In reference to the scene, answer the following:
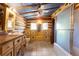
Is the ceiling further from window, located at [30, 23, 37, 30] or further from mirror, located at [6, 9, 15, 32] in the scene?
mirror, located at [6, 9, 15, 32]

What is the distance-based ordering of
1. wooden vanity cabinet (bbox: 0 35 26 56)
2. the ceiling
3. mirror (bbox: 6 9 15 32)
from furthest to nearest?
mirror (bbox: 6 9 15 32) < the ceiling < wooden vanity cabinet (bbox: 0 35 26 56)

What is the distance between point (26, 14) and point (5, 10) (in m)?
0.52

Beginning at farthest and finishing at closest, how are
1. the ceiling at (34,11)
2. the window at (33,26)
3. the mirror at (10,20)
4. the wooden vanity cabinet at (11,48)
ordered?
the mirror at (10,20)
the window at (33,26)
the ceiling at (34,11)
the wooden vanity cabinet at (11,48)

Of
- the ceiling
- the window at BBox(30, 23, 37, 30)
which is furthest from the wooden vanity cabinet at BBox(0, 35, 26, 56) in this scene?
the ceiling

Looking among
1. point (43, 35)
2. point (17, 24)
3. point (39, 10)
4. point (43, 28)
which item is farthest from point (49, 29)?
point (17, 24)

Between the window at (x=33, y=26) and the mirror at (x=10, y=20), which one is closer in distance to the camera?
the window at (x=33, y=26)

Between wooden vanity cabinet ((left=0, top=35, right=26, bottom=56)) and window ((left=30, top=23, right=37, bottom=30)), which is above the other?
window ((left=30, top=23, right=37, bottom=30))

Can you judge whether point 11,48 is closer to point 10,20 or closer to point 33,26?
point 33,26

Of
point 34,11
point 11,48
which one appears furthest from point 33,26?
point 11,48

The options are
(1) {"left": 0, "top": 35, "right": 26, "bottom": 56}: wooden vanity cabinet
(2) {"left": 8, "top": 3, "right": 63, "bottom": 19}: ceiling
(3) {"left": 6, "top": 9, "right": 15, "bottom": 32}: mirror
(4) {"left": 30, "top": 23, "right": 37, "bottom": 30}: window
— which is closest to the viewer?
(1) {"left": 0, "top": 35, "right": 26, "bottom": 56}: wooden vanity cabinet

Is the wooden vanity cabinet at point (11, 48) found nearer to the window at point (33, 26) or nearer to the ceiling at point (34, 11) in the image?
the window at point (33, 26)

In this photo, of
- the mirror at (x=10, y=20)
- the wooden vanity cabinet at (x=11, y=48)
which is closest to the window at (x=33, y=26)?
the wooden vanity cabinet at (x=11, y=48)

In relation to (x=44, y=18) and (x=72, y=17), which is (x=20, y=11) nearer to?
(x=44, y=18)

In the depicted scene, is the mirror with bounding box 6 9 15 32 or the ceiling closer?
the ceiling
